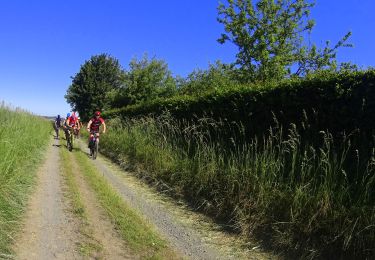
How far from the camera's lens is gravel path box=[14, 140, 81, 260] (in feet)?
17.2

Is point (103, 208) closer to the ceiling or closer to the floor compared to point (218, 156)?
closer to the floor

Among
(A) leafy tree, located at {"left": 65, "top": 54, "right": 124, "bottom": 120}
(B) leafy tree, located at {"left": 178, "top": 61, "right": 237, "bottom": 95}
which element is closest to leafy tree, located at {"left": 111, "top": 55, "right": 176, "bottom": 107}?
(B) leafy tree, located at {"left": 178, "top": 61, "right": 237, "bottom": 95}

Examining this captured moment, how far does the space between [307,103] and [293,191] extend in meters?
1.83

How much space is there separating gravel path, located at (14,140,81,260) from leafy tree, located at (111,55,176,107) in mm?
35494

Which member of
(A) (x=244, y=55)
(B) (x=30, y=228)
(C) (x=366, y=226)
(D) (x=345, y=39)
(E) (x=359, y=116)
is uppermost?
(D) (x=345, y=39)

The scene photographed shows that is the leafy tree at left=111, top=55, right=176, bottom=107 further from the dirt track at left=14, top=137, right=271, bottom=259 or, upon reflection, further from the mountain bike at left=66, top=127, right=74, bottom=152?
the dirt track at left=14, top=137, right=271, bottom=259

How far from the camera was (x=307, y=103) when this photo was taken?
7.59 meters

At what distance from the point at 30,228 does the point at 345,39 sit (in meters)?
30.2

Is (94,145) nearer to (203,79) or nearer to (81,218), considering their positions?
(81,218)

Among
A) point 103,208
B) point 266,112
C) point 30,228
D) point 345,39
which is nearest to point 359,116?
point 266,112

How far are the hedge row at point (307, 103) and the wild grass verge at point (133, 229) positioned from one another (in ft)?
9.46

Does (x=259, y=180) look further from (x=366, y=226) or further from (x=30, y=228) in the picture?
(x=30, y=228)

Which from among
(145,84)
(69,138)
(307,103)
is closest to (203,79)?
(145,84)

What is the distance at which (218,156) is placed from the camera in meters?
9.03
